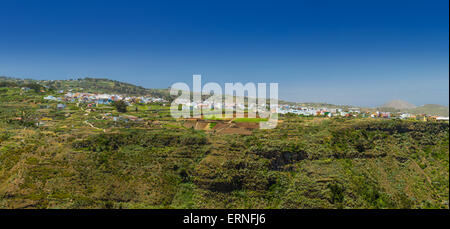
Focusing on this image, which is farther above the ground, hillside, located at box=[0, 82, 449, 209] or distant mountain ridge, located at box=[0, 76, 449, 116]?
distant mountain ridge, located at box=[0, 76, 449, 116]

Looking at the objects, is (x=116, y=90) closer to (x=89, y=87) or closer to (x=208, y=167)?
(x=89, y=87)

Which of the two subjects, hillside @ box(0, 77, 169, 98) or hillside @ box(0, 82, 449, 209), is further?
hillside @ box(0, 77, 169, 98)

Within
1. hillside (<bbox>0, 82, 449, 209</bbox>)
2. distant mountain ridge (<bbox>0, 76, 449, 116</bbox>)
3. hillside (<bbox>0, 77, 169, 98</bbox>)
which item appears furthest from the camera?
hillside (<bbox>0, 77, 169, 98</bbox>)

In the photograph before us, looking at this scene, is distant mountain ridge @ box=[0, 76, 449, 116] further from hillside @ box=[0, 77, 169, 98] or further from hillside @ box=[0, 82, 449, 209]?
hillside @ box=[0, 82, 449, 209]

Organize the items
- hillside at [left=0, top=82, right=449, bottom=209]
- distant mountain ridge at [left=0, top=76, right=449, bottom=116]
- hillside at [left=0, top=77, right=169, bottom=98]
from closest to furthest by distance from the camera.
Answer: hillside at [left=0, top=82, right=449, bottom=209]
distant mountain ridge at [left=0, top=76, right=449, bottom=116]
hillside at [left=0, top=77, right=169, bottom=98]

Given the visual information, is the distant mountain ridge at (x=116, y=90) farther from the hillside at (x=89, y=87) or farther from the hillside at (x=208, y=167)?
the hillside at (x=208, y=167)

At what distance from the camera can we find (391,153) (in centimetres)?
1490

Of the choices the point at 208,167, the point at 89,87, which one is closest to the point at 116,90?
the point at 89,87

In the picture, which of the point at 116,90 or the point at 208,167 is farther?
the point at 116,90

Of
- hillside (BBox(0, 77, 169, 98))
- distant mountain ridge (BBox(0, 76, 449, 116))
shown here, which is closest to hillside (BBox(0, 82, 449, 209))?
distant mountain ridge (BBox(0, 76, 449, 116))
